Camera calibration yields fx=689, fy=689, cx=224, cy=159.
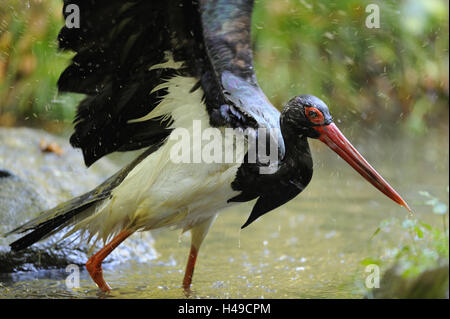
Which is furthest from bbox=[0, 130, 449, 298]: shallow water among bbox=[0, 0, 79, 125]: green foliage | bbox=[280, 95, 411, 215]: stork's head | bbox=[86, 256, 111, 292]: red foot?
bbox=[0, 0, 79, 125]: green foliage

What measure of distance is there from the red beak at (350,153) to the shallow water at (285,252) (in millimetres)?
367

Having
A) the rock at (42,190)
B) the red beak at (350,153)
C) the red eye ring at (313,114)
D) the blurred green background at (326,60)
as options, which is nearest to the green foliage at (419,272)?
the red beak at (350,153)

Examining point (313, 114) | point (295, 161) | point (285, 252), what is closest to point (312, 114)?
point (313, 114)

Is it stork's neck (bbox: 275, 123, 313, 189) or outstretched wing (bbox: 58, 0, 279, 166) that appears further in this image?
stork's neck (bbox: 275, 123, 313, 189)

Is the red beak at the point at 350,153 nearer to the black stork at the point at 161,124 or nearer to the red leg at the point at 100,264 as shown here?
the black stork at the point at 161,124

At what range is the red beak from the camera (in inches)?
114

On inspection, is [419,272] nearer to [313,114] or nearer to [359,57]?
[313,114]

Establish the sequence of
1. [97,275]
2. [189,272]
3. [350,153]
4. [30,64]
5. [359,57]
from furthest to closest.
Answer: [359,57], [30,64], [189,272], [97,275], [350,153]

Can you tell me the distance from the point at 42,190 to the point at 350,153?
1.82 meters

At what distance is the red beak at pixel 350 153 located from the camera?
Result: 291cm

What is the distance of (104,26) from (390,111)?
572 centimetres

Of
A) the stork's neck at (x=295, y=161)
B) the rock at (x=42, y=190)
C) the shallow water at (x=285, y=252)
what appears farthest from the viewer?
the rock at (x=42, y=190)

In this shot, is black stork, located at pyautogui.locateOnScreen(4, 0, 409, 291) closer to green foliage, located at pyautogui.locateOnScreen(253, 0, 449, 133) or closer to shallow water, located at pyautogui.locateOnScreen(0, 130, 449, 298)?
shallow water, located at pyautogui.locateOnScreen(0, 130, 449, 298)

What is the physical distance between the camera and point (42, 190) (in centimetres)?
386
